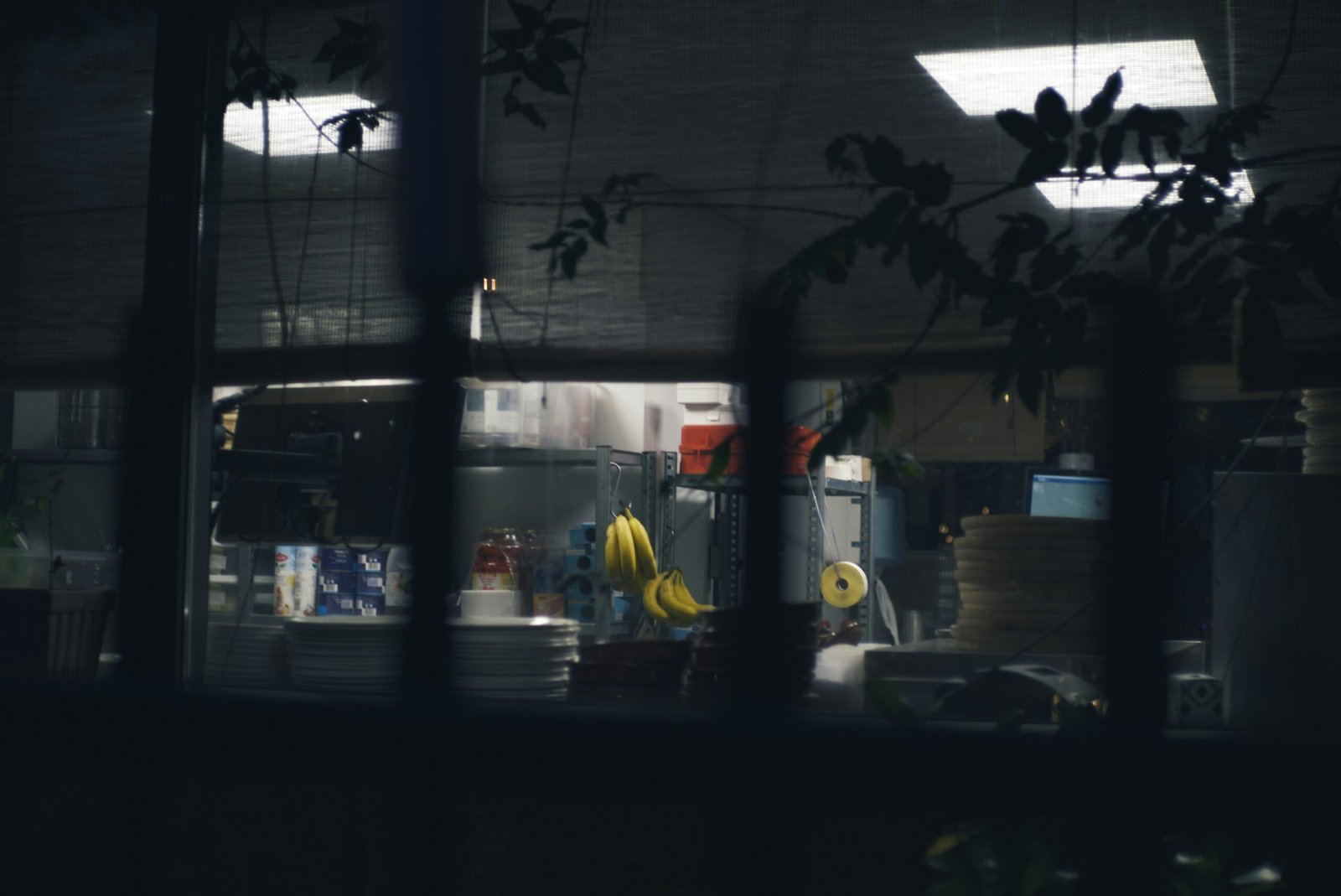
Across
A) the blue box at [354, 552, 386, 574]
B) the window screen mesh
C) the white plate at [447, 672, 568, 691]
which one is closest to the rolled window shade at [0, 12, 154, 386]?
the window screen mesh

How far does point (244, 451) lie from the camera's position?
1.99 metres

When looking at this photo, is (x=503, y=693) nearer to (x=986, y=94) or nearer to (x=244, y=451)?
(x=244, y=451)

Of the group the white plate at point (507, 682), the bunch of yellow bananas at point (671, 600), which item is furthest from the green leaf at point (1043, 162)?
the white plate at point (507, 682)

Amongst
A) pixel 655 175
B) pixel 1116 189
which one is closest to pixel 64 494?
pixel 655 175

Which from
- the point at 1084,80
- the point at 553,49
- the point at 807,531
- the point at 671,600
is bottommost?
the point at 671,600

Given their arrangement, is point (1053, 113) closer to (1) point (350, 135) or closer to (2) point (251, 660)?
(1) point (350, 135)

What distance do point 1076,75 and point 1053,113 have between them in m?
0.20

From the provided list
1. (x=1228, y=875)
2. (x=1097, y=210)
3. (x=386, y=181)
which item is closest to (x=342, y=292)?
(x=386, y=181)

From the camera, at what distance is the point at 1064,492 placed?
5.19 feet

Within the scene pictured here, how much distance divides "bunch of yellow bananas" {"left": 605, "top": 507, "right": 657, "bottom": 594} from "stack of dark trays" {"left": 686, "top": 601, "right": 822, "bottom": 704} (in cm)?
58

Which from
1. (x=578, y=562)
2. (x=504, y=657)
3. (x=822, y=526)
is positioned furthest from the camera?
(x=578, y=562)

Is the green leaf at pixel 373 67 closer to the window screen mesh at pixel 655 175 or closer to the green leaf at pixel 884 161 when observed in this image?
the window screen mesh at pixel 655 175

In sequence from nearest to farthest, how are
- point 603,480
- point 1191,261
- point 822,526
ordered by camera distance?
point 1191,261, point 822,526, point 603,480

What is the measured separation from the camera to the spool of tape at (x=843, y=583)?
1.88 m
